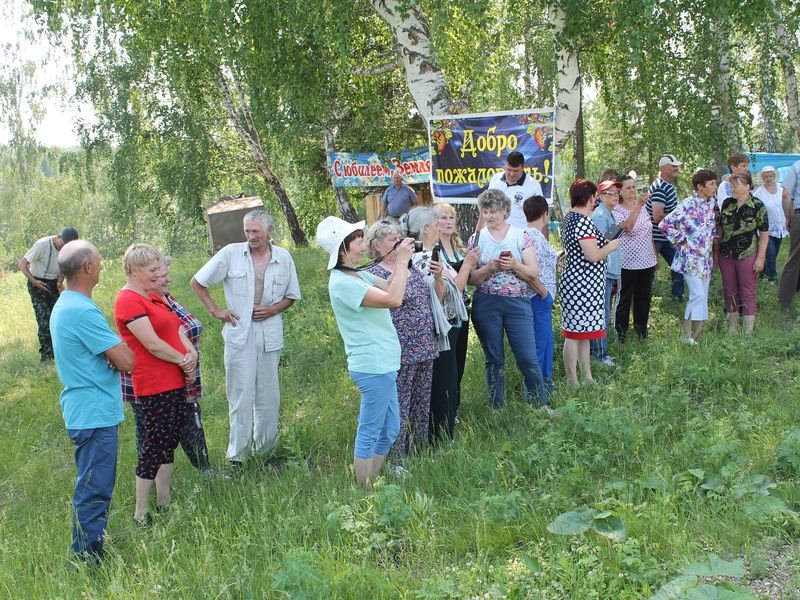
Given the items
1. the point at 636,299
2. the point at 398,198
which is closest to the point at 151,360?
the point at 636,299

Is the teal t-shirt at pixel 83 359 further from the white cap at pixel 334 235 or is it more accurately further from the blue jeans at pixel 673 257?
the blue jeans at pixel 673 257

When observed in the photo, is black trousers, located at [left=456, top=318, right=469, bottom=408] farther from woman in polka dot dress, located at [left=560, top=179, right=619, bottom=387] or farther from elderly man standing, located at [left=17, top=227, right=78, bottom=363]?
elderly man standing, located at [left=17, top=227, right=78, bottom=363]

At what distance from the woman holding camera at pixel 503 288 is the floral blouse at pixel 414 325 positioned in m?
0.82

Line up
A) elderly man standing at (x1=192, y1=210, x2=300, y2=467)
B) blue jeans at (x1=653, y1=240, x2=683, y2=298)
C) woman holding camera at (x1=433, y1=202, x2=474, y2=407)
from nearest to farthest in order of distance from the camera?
1. elderly man standing at (x1=192, y1=210, x2=300, y2=467)
2. woman holding camera at (x1=433, y1=202, x2=474, y2=407)
3. blue jeans at (x1=653, y1=240, x2=683, y2=298)

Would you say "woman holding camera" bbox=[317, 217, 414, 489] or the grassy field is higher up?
"woman holding camera" bbox=[317, 217, 414, 489]

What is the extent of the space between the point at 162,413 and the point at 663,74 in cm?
776

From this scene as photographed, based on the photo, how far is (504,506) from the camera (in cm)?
404

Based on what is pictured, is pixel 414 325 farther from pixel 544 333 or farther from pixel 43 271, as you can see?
pixel 43 271

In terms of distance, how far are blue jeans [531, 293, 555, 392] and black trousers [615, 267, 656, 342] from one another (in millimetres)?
1603

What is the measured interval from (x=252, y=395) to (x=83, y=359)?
1.83 metres

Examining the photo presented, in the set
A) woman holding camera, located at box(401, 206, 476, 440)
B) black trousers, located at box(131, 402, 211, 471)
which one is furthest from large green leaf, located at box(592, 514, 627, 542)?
black trousers, located at box(131, 402, 211, 471)

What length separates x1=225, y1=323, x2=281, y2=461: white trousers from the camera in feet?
19.3

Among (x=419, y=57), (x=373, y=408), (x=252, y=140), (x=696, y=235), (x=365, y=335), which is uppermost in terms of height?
(x=419, y=57)

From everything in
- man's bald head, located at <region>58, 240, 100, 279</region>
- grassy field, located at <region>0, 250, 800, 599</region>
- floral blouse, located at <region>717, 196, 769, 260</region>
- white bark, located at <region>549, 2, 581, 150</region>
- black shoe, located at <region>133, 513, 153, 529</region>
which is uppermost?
white bark, located at <region>549, 2, 581, 150</region>
